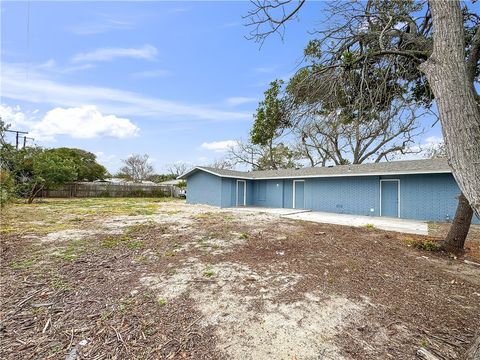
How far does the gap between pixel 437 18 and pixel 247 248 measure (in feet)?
14.9

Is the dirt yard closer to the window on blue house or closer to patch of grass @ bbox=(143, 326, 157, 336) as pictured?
patch of grass @ bbox=(143, 326, 157, 336)

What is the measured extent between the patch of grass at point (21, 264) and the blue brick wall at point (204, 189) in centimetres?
1131

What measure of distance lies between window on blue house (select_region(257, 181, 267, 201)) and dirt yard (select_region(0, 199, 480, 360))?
11417mm

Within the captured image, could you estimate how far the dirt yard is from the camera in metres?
2.05

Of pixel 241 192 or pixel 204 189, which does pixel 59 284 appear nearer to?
pixel 204 189

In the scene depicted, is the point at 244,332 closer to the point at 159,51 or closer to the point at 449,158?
the point at 449,158

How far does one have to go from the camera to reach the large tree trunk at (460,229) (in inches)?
203

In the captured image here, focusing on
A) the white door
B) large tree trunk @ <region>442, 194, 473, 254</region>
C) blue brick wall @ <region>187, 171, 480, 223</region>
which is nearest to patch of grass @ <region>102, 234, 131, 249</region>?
large tree trunk @ <region>442, 194, 473, 254</region>

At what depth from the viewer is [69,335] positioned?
216 cm

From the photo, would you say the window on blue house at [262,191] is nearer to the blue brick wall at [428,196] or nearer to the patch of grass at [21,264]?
the blue brick wall at [428,196]

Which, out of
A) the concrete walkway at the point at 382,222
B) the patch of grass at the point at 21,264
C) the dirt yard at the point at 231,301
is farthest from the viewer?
the concrete walkway at the point at 382,222

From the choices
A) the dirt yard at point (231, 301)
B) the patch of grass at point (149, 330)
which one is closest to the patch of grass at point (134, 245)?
the dirt yard at point (231, 301)

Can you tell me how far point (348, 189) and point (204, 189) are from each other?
9032mm

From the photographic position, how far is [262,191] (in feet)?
55.7
